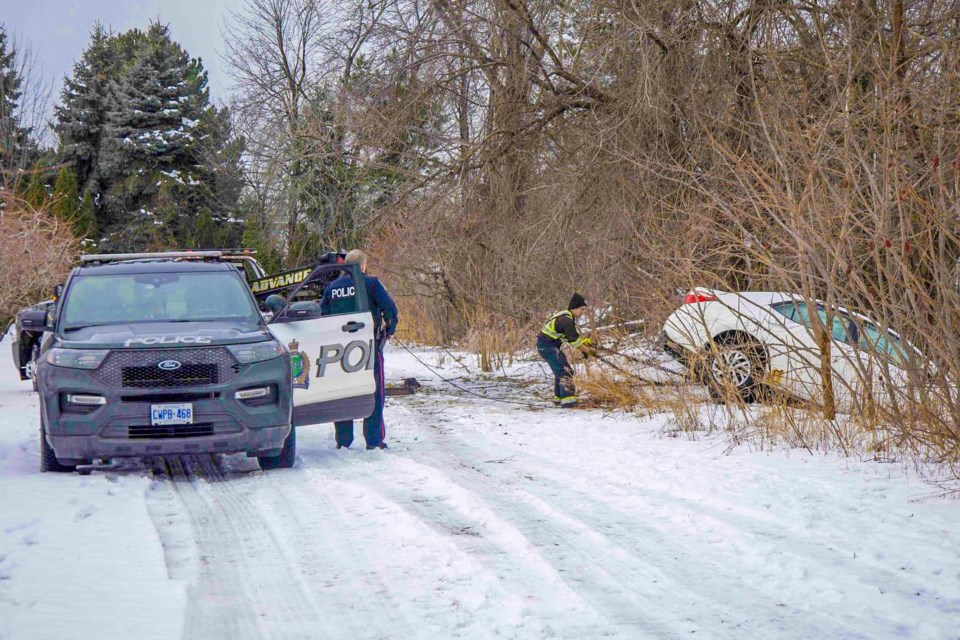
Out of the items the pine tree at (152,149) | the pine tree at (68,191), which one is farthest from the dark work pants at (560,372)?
the pine tree at (152,149)

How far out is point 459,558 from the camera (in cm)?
539

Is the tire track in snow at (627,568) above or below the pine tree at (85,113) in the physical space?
below

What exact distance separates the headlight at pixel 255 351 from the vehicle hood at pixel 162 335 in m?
0.06

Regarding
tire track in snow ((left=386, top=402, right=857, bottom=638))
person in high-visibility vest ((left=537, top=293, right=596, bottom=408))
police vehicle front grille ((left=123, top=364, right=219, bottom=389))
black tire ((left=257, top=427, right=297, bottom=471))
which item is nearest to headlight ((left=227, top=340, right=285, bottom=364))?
police vehicle front grille ((left=123, top=364, right=219, bottom=389))

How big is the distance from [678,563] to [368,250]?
2245cm

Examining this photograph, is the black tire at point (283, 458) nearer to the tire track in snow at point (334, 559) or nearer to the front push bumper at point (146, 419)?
the tire track in snow at point (334, 559)

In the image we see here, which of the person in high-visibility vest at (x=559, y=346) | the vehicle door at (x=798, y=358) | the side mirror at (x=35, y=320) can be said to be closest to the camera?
the side mirror at (x=35, y=320)

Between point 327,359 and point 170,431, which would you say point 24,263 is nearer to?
A: point 327,359

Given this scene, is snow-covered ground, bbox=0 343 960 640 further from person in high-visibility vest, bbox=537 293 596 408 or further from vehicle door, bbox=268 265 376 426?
person in high-visibility vest, bbox=537 293 596 408

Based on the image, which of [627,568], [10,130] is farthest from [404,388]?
[10,130]

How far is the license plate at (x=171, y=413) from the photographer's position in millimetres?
7395

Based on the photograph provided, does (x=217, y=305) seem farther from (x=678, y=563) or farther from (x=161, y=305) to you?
(x=678, y=563)

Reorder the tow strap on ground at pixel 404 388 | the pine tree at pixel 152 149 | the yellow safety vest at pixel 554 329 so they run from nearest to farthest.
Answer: the yellow safety vest at pixel 554 329, the tow strap on ground at pixel 404 388, the pine tree at pixel 152 149

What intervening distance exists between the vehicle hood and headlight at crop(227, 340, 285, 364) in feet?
0.21
